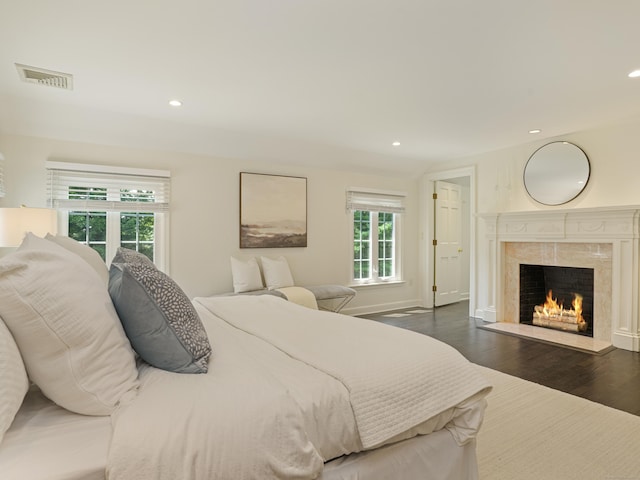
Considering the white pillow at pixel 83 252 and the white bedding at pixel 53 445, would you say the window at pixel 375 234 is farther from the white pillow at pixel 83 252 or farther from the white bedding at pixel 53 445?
the white bedding at pixel 53 445

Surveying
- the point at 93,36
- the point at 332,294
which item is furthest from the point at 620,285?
the point at 93,36

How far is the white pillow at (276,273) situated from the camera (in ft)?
15.1

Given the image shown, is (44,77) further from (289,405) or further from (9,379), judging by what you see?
(289,405)

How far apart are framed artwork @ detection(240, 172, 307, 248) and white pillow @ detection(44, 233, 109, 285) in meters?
2.75

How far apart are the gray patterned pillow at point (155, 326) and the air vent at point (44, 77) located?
7.69 feet

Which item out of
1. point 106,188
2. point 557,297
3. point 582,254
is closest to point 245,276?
point 106,188

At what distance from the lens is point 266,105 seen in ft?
11.4

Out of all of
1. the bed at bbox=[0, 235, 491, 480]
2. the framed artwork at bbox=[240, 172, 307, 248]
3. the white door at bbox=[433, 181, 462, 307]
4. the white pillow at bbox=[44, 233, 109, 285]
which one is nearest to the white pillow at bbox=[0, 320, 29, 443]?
the bed at bbox=[0, 235, 491, 480]

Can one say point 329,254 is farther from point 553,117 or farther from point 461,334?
point 553,117

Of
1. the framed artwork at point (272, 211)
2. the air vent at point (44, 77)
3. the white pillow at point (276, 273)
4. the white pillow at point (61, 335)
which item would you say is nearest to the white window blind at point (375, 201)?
the framed artwork at point (272, 211)

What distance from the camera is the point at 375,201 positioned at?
5938 mm

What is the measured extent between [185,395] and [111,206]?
3.46m

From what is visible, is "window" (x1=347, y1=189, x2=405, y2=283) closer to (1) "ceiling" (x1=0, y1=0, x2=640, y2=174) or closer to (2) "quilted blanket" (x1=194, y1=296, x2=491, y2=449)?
(1) "ceiling" (x1=0, y1=0, x2=640, y2=174)

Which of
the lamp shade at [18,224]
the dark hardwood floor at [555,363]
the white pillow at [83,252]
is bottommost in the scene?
the dark hardwood floor at [555,363]
